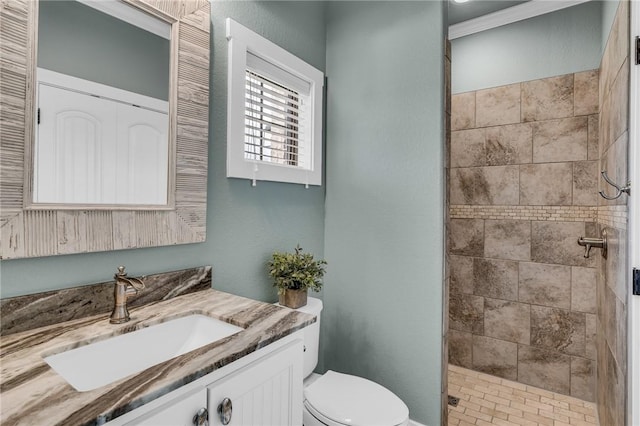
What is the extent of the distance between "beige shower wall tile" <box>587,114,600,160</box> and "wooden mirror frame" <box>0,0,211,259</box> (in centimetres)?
238

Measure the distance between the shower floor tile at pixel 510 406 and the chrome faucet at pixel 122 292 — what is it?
1.91 m

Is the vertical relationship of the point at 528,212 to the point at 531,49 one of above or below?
below

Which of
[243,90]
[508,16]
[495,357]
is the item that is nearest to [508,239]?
[495,357]

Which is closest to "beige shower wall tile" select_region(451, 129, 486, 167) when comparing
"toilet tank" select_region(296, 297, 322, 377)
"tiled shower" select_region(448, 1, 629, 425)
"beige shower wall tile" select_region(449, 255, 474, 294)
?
"tiled shower" select_region(448, 1, 629, 425)

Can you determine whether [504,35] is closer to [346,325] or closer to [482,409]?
[346,325]

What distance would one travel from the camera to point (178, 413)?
78cm

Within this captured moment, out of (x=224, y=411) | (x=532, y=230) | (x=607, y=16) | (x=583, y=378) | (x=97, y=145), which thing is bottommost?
(x=583, y=378)

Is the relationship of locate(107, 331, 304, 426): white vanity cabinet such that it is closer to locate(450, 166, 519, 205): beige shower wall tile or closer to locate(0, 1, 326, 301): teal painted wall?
locate(0, 1, 326, 301): teal painted wall

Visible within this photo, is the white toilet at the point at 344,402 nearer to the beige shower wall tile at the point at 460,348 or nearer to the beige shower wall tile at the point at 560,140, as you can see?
the beige shower wall tile at the point at 460,348

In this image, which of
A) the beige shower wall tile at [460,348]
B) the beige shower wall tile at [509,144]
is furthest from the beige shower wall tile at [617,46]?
the beige shower wall tile at [460,348]

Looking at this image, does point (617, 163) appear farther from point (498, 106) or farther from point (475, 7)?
point (475, 7)

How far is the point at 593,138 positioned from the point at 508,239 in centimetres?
84

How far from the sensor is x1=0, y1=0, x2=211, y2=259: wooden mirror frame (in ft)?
3.10

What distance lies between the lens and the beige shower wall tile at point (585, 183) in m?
2.26
